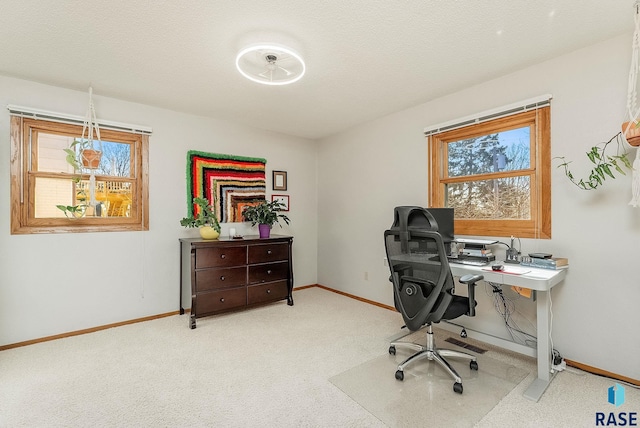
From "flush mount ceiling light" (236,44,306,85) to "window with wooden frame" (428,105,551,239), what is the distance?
1.70 m

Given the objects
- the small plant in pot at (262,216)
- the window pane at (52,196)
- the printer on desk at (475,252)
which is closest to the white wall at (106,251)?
the window pane at (52,196)

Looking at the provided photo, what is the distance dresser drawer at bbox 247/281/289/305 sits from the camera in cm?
358

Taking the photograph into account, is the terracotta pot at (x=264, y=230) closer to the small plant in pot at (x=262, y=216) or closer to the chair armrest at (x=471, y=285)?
the small plant in pot at (x=262, y=216)

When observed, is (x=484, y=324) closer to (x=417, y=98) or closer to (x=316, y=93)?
(x=417, y=98)

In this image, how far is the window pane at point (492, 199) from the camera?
2.63m

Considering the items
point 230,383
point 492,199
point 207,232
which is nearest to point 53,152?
point 207,232

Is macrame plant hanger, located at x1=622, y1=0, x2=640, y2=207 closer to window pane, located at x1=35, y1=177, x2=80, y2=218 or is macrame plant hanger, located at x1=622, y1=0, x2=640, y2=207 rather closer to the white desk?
the white desk

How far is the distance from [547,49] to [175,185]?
3874 mm

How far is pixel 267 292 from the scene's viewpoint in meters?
3.72

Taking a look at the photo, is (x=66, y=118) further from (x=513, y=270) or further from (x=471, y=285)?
(x=513, y=270)

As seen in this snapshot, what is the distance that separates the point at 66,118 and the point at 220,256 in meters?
2.04

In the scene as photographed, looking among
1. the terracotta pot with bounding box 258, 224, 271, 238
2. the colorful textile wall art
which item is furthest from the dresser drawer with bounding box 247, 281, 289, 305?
the colorful textile wall art

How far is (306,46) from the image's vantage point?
2193 millimetres

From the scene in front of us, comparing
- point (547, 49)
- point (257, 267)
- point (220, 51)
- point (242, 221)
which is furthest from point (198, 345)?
point (547, 49)
